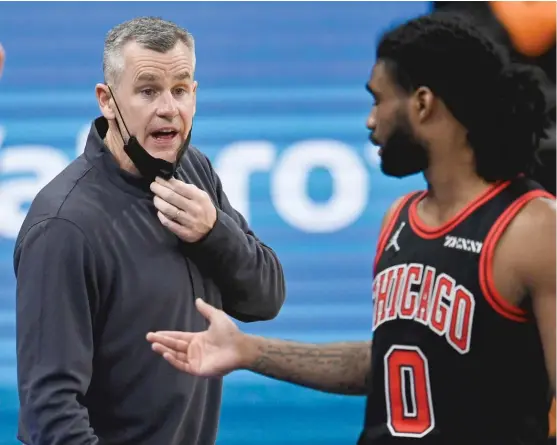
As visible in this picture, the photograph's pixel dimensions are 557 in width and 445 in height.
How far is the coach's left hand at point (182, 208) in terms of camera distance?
116 inches

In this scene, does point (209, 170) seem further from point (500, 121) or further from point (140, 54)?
point (500, 121)

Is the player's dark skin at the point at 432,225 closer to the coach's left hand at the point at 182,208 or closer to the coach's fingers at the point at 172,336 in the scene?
the coach's fingers at the point at 172,336

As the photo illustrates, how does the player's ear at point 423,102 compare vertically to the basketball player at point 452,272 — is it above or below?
above

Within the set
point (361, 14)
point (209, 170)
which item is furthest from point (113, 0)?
point (209, 170)

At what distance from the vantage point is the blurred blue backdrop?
4715 millimetres

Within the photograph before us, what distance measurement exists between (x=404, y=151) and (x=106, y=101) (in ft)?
3.20

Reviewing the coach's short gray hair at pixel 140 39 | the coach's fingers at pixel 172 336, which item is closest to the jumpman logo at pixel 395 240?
the coach's fingers at pixel 172 336

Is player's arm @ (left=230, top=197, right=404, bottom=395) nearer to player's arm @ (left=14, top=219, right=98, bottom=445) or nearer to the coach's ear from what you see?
player's arm @ (left=14, top=219, right=98, bottom=445)

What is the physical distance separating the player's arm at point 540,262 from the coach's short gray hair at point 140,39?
1.20 metres

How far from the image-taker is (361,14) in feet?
16.0

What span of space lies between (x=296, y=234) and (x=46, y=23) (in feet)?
4.74

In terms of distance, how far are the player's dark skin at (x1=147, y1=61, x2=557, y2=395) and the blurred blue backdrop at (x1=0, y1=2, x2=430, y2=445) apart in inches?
78.9

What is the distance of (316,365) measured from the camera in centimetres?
270

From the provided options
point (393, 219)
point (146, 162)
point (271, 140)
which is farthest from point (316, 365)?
point (271, 140)
